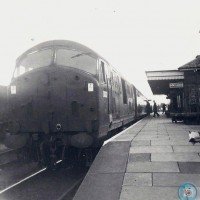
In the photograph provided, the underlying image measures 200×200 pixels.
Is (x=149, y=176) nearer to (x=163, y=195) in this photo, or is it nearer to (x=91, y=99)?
(x=163, y=195)

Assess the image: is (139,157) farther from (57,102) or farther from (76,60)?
(76,60)

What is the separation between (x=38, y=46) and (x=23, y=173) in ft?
11.1

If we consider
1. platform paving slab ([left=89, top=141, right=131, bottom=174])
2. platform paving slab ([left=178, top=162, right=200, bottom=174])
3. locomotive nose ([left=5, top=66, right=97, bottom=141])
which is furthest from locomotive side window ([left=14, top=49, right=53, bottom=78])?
platform paving slab ([left=178, top=162, right=200, bottom=174])

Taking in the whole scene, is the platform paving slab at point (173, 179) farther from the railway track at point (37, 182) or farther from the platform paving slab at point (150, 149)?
the railway track at point (37, 182)

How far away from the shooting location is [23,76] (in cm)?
813

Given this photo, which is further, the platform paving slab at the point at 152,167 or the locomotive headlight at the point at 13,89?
the locomotive headlight at the point at 13,89

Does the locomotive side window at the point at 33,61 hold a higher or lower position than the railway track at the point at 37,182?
higher

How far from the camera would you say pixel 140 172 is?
17.8 feet

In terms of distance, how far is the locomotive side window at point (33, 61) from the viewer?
27.2ft

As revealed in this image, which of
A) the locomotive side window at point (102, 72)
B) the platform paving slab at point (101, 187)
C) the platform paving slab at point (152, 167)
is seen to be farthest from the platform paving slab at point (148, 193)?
the locomotive side window at point (102, 72)

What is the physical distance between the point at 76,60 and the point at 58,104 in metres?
1.26

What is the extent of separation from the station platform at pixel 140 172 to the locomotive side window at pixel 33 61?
2.81m

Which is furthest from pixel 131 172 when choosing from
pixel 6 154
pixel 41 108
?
pixel 6 154

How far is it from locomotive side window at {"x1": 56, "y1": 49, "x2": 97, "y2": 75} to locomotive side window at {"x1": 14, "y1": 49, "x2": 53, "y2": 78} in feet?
0.89
